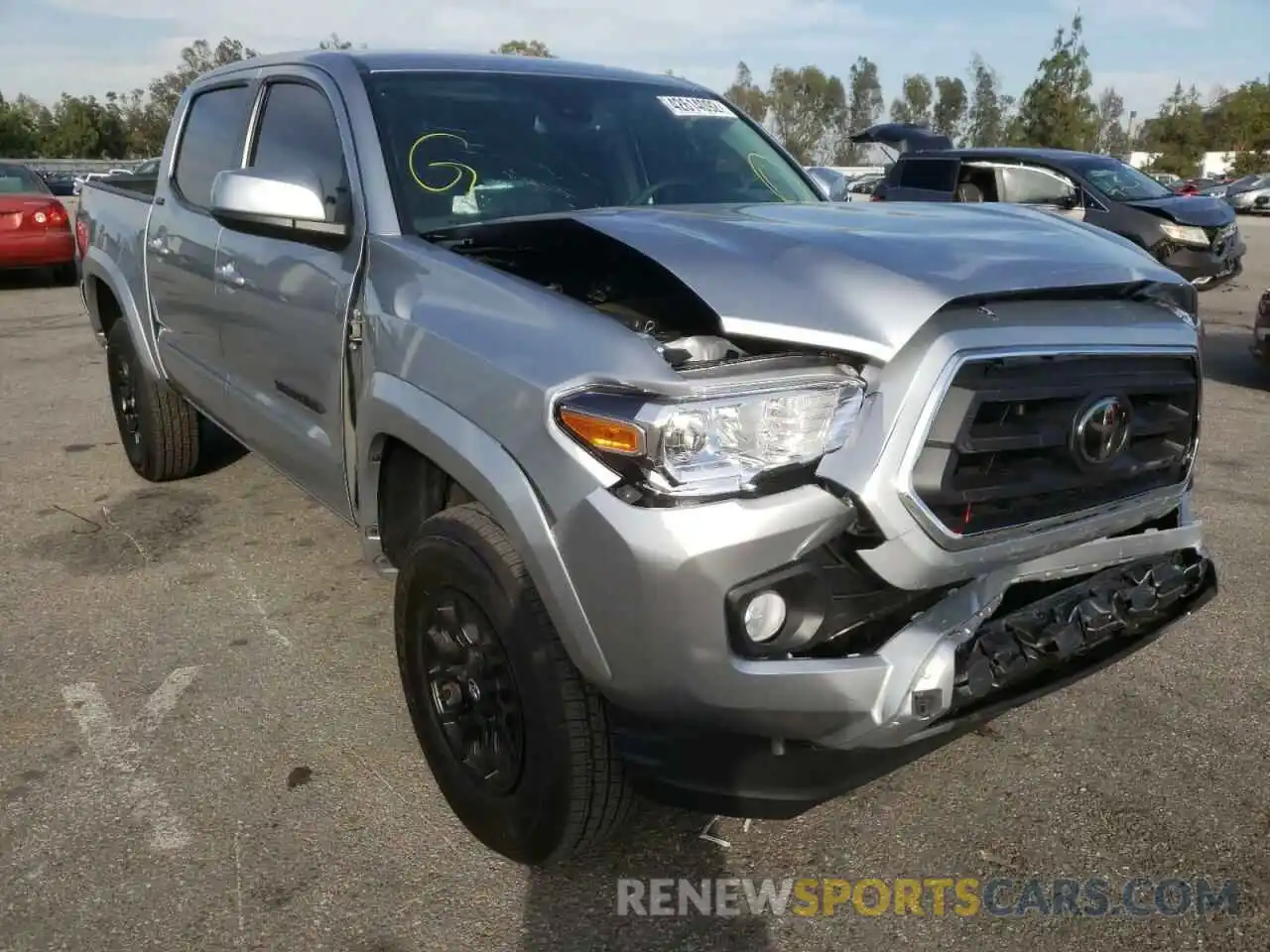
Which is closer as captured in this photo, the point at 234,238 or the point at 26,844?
the point at 26,844

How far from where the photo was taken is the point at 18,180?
13.4 meters

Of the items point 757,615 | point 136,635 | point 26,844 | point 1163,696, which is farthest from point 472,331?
point 1163,696

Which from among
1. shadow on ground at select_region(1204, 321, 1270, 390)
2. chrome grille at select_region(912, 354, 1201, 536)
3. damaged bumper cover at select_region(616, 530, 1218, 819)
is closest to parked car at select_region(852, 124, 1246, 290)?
shadow on ground at select_region(1204, 321, 1270, 390)

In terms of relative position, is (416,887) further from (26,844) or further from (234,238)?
(234,238)

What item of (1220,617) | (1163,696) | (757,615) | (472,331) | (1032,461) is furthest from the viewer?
(1220,617)

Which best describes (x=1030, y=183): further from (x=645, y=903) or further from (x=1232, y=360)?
(x=645, y=903)

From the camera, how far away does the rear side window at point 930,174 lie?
1195 centimetres

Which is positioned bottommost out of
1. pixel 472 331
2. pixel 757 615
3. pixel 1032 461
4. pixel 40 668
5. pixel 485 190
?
pixel 40 668

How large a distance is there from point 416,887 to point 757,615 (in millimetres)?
1087

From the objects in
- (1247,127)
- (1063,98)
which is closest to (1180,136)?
(1247,127)

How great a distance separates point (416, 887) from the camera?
8.25 ft

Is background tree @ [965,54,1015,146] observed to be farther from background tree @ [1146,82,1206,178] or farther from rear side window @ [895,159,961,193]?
rear side window @ [895,159,961,193]

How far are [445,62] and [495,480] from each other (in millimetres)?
1835

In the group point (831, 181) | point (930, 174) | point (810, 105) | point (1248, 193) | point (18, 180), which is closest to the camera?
point (831, 181)
